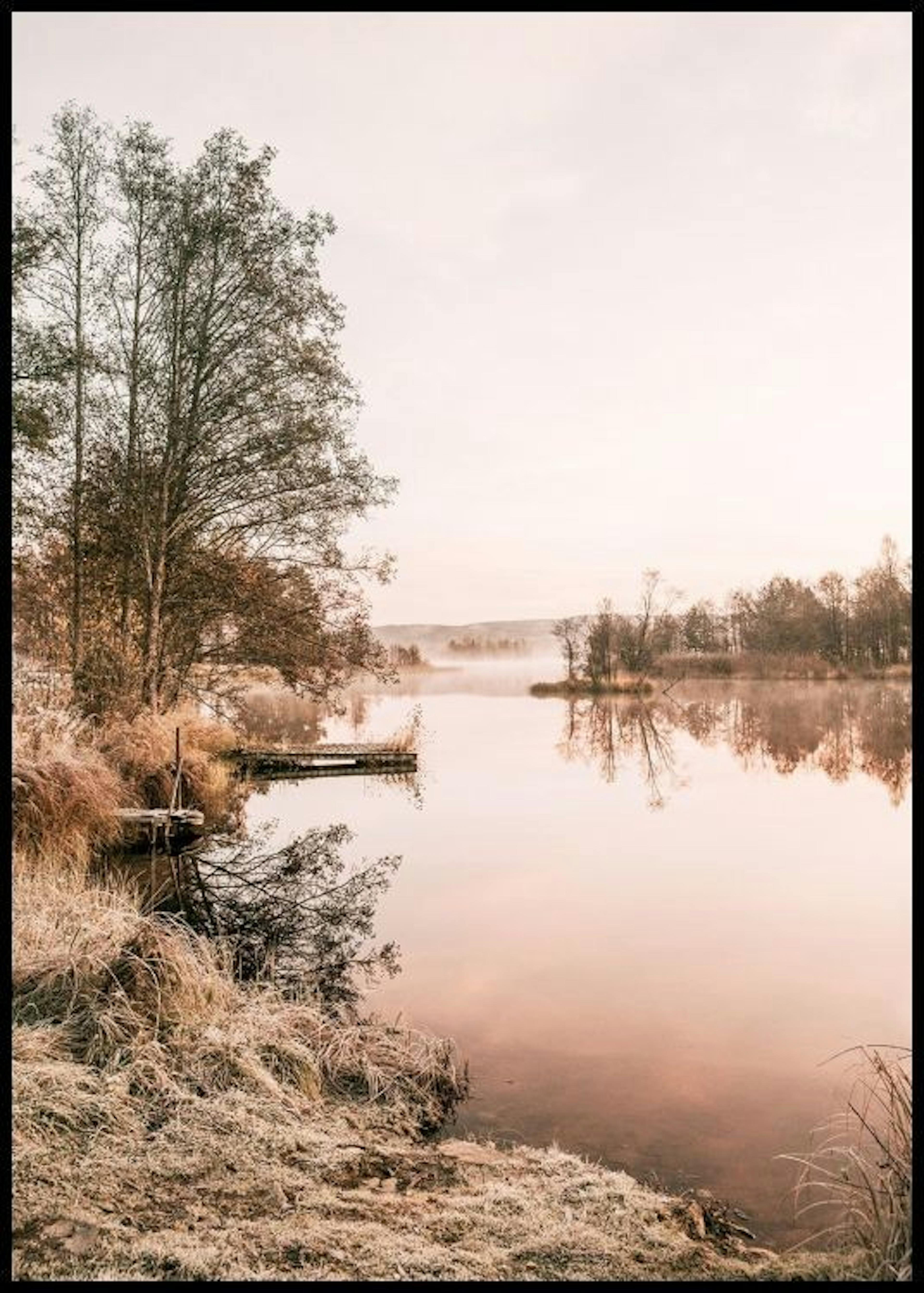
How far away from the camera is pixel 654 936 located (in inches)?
372

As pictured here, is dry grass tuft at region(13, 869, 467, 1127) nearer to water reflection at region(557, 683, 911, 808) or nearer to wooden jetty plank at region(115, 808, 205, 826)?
wooden jetty plank at region(115, 808, 205, 826)

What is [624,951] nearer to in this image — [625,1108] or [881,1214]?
[625,1108]

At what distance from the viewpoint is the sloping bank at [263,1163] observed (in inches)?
146

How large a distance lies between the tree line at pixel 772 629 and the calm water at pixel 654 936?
27147 millimetres

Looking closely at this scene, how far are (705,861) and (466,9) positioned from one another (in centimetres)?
1093

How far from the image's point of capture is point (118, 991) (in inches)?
226

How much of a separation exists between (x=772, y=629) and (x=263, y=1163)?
65.8m

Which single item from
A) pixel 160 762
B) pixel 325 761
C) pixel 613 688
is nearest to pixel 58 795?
pixel 160 762

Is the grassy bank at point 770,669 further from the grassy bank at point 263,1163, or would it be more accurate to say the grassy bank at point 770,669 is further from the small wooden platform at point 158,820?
the grassy bank at point 263,1163

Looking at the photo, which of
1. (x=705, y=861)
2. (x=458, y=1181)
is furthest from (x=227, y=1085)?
(x=705, y=861)

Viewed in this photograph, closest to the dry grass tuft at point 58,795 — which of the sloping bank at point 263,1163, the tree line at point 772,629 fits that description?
the sloping bank at point 263,1163

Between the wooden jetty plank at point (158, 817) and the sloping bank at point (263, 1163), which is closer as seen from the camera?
the sloping bank at point (263, 1163)

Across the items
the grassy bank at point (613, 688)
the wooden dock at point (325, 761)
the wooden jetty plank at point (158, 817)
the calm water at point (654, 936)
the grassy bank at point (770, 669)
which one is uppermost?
the grassy bank at point (770, 669)

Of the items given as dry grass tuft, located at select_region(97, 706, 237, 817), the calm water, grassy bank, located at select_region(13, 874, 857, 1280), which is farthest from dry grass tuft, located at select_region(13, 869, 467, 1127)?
dry grass tuft, located at select_region(97, 706, 237, 817)
